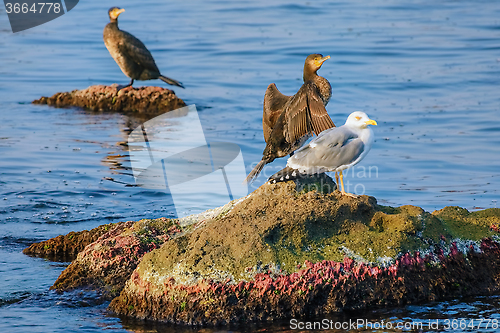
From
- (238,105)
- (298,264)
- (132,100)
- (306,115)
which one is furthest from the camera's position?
(238,105)

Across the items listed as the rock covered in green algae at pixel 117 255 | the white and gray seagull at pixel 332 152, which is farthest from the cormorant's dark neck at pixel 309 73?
the rock covered in green algae at pixel 117 255

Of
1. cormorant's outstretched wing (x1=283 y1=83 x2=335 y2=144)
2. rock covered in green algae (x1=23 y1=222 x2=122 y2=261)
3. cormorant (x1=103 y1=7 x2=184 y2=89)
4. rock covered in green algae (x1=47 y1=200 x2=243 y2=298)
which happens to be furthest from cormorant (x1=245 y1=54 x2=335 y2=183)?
cormorant (x1=103 y1=7 x2=184 y2=89)

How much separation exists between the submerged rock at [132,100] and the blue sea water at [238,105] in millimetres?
396

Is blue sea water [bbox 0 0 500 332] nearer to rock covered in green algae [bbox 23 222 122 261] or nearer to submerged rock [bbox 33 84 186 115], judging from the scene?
rock covered in green algae [bbox 23 222 122 261]

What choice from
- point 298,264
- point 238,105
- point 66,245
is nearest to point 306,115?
point 298,264

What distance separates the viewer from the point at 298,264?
571cm

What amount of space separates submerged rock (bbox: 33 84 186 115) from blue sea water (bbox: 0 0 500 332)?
396 mm

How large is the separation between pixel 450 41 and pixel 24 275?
17973mm

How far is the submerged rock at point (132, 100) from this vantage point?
16172mm

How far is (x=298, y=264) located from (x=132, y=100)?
36.7ft

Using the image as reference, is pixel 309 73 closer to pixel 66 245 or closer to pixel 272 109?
pixel 272 109

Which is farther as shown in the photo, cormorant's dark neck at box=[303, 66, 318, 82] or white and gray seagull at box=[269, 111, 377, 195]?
cormorant's dark neck at box=[303, 66, 318, 82]

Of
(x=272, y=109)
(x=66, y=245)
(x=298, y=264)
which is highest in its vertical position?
(x=272, y=109)

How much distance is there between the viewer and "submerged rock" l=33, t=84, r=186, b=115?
53.1 feet
